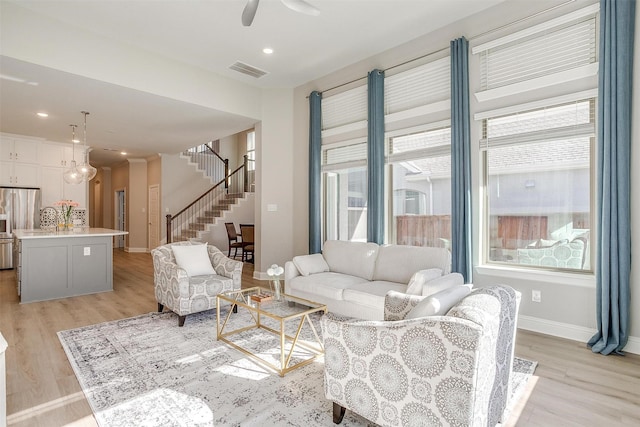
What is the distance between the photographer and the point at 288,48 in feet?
15.7

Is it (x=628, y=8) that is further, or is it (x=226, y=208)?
(x=226, y=208)

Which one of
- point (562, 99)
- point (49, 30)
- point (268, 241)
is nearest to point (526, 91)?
point (562, 99)

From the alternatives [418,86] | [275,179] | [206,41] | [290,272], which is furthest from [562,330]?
[206,41]

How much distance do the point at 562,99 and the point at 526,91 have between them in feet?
1.17

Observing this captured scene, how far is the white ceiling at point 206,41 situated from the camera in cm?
381

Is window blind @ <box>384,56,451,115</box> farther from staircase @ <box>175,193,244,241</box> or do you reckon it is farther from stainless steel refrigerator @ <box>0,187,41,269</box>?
stainless steel refrigerator @ <box>0,187,41,269</box>

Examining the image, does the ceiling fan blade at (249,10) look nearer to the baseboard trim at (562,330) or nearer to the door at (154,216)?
the baseboard trim at (562,330)

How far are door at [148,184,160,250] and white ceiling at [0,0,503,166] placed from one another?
12.8 ft

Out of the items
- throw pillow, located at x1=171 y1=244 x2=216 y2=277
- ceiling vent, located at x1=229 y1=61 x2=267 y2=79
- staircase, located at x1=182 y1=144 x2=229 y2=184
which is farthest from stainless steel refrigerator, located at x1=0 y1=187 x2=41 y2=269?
ceiling vent, located at x1=229 y1=61 x2=267 y2=79

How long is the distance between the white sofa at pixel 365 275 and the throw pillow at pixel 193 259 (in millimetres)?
1036

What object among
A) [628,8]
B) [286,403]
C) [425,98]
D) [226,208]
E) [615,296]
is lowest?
[286,403]

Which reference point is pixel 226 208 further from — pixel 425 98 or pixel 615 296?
pixel 615 296

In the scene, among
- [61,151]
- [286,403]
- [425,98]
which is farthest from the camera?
[61,151]

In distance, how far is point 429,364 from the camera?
1539 millimetres
